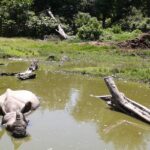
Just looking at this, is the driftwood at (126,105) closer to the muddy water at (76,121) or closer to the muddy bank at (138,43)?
the muddy water at (76,121)

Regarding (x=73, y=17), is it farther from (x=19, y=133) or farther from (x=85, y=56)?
(x=19, y=133)

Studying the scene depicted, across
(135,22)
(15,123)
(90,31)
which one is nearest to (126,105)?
(15,123)

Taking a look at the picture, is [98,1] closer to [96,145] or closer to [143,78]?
[143,78]

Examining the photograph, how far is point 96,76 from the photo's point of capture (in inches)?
955

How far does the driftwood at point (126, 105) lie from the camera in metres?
15.8

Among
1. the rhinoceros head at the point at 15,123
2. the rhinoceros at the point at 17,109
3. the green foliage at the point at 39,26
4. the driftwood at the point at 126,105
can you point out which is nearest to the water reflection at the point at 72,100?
the rhinoceros at the point at 17,109

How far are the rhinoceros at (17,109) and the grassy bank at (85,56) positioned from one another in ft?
25.1

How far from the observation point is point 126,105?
16.6 metres

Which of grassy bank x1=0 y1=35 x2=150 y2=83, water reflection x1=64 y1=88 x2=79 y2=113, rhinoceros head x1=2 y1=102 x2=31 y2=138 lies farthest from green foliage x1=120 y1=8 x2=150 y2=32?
rhinoceros head x1=2 y1=102 x2=31 y2=138

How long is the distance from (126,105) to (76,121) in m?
2.04

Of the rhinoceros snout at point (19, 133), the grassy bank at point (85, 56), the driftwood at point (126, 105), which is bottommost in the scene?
the grassy bank at point (85, 56)

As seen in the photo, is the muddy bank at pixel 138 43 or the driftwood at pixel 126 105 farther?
the muddy bank at pixel 138 43

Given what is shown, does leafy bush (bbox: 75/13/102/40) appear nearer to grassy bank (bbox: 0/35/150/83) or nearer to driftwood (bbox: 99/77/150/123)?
grassy bank (bbox: 0/35/150/83)

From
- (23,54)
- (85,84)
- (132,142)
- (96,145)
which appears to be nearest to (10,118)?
(96,145)
